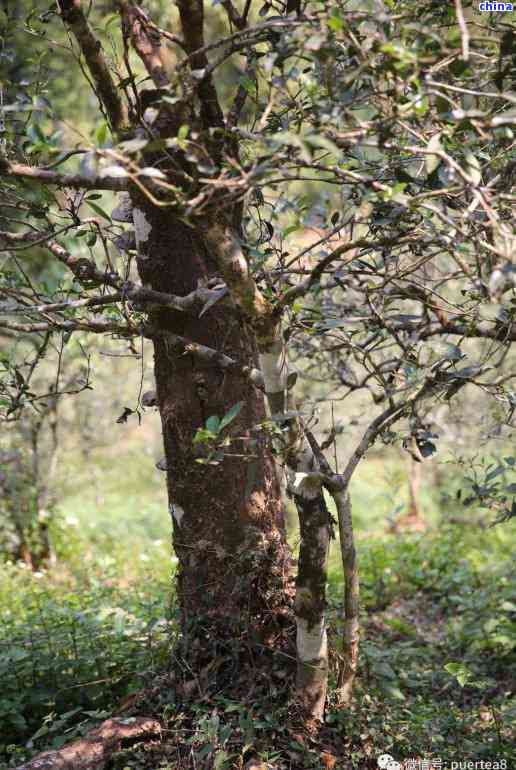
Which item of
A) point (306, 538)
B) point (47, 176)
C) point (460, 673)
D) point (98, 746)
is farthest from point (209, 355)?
point (460, 673)

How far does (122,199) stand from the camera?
290cm

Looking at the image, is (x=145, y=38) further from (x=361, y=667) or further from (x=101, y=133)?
(x=361, y=667)

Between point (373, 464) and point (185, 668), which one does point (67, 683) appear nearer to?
point (185, 668)

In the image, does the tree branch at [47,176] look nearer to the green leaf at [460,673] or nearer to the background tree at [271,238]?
the background tree at [271,238]

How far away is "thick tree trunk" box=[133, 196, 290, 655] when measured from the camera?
267 centimetres

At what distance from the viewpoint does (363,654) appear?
9.95ft

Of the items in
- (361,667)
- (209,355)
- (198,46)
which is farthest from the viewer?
(361,667)

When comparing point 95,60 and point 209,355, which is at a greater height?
point 95,60

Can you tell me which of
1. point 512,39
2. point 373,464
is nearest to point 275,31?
point 512,39

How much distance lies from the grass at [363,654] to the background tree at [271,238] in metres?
0.24

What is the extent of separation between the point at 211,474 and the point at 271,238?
2.83ft

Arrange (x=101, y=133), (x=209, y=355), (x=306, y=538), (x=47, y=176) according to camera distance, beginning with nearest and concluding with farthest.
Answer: (x=101, y=133) < (x=47, y=176) < (x=306, y=538) < (x=209, y=355)

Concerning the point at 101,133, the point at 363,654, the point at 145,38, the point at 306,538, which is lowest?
the point at 363,654

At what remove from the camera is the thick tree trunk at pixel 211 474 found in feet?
8.75
